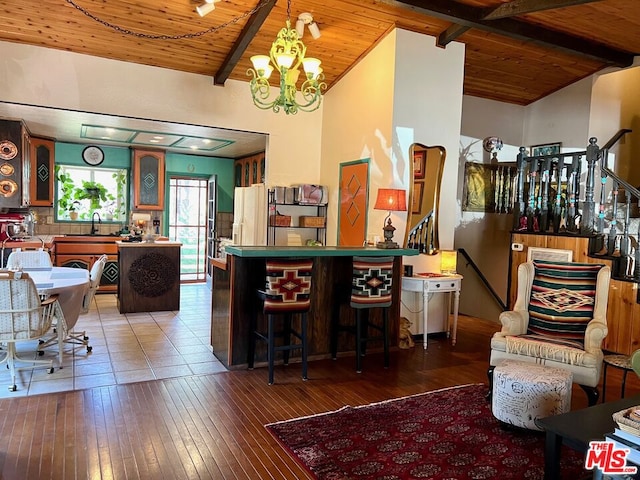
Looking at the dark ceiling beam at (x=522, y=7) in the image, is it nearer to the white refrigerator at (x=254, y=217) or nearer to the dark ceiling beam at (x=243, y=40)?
the dark ceiling beam at (x=243, y=40)

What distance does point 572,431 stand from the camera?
2.16m

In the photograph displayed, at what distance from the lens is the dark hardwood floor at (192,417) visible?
8.28ft

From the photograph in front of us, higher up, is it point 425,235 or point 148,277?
point 425,235

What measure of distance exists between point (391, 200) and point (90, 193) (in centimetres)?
593

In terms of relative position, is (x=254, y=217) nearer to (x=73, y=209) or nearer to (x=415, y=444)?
(x=73, y=209)

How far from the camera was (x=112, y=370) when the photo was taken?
3.99m

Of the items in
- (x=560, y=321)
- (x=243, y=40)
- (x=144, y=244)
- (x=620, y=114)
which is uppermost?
(x=243, y=40)

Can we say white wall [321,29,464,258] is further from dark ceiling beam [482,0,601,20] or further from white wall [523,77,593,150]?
white wall [523,77,593,150]

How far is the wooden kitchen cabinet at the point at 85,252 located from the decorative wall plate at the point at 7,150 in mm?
1603

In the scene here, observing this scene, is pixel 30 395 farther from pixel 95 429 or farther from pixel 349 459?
pixel 349 459

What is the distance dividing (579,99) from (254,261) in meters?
5.71

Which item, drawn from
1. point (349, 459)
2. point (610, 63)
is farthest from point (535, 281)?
point (610, 63)

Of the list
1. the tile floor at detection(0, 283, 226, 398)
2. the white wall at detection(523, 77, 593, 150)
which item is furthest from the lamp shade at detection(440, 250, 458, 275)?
the white wall at detection(523, 77, 593, 150)

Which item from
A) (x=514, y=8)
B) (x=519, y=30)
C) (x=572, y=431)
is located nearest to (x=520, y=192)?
(x=519, y=30)
